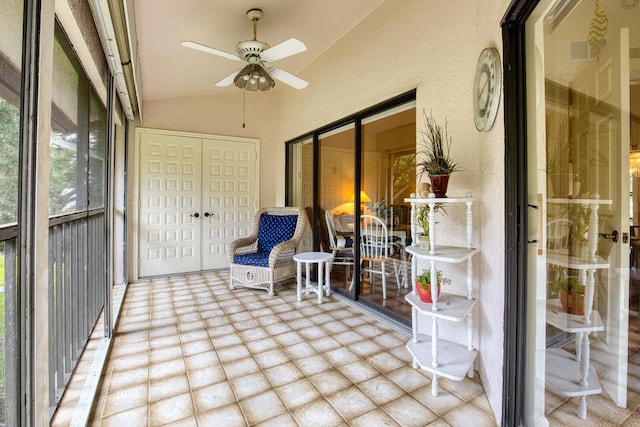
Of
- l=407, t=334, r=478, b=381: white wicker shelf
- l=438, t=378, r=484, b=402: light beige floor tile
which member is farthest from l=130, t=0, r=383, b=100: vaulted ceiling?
l=438, t=378, r=484, b=402: light beige floor tile

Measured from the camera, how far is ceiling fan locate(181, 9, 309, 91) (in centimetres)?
235

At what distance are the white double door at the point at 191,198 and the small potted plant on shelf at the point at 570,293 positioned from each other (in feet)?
14.6

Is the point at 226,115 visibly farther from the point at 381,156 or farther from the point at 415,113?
the point at 415,113

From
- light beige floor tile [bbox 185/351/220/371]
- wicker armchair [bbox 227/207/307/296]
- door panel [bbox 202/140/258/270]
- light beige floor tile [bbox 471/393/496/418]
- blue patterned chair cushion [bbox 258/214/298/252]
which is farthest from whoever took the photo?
door panel [bbox 202/140/258/270]

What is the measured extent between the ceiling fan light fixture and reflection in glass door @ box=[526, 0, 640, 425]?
1967mm

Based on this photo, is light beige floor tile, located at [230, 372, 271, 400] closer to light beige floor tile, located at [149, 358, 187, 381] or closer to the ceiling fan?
light beige floor tile, located at [149, 358, 187, 381]

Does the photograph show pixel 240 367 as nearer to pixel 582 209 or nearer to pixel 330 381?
pixel 330 381

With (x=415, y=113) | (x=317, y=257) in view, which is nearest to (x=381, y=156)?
(x=415, y=113)

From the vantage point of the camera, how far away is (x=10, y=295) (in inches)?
35.5

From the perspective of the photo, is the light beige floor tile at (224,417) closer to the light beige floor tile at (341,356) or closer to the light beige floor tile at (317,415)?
the light beige floor tile at (317,415)

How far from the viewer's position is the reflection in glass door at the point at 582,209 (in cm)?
109

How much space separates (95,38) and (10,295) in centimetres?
175

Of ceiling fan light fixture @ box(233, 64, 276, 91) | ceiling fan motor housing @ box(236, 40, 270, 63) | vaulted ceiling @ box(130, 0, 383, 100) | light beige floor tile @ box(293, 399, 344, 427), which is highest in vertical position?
vaulted ceiling @ box(130, 0, 383, 100)

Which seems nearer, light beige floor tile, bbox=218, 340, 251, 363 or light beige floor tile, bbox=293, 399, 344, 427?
light beige floor tile, bbox=293, 399, 344, 427
